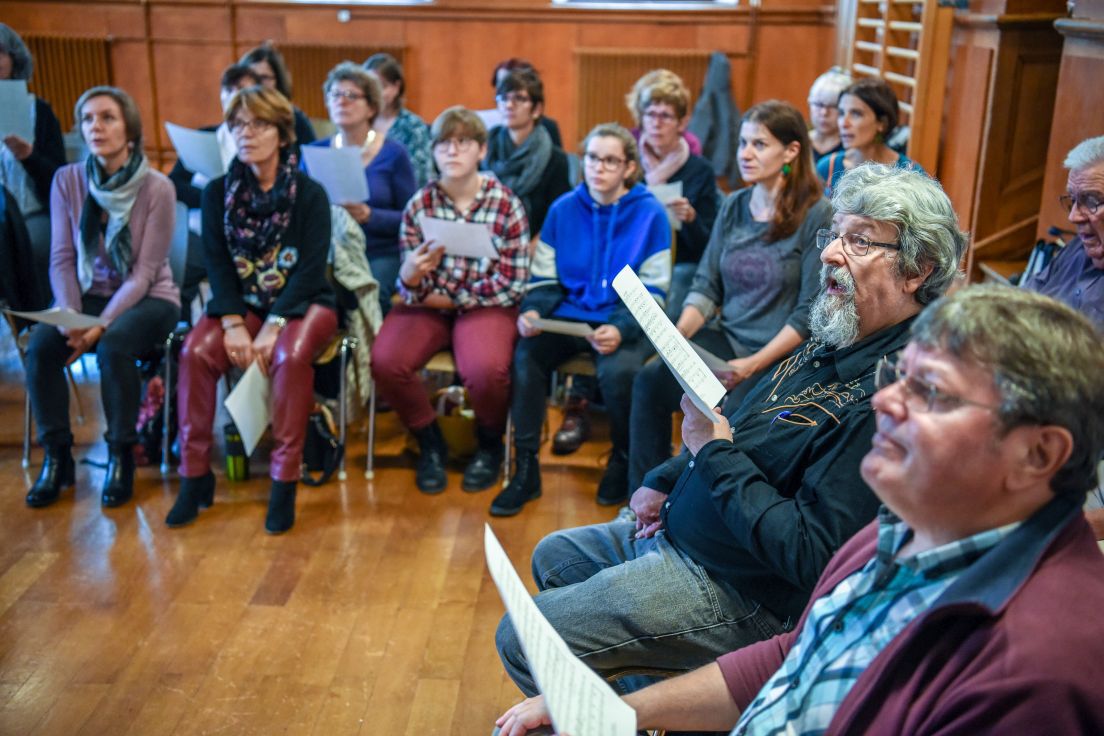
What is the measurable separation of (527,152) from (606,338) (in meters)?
1.44

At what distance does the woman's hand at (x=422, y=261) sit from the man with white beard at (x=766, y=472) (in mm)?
1878

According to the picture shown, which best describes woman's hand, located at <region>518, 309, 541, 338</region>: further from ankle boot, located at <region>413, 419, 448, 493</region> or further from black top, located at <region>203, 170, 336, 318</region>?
black top, located at <region>203, 170, 336, 318</region>

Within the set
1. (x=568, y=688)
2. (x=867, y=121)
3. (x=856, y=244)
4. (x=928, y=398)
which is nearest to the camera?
(x=928, y=398)

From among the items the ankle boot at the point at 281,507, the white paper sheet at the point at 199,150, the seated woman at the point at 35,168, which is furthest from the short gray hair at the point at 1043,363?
the white paper sheet at the point at 199,150

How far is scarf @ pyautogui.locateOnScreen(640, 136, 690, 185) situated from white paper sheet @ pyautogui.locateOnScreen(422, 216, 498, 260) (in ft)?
3.19

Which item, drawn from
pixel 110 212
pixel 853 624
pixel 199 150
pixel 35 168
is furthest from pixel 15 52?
pixel 853 624

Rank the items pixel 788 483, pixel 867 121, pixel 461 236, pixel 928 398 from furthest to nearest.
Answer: pixel 867 121 → pixel 461 236 → pixel 788 483 → pixel 928 398

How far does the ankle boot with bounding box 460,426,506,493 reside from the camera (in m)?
3.70

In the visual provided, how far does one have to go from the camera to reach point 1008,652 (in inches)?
41.4

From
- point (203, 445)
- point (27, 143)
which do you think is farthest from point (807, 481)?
point (27, 143)

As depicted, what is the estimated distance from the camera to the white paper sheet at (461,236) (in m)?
3.57

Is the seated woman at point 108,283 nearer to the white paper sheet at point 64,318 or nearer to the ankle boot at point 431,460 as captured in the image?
the white paper sheet at point 64,318

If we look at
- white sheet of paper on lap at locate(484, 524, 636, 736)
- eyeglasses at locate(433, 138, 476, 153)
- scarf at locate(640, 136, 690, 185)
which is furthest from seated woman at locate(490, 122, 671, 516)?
white sheet of paper on lap at locate(484, 524, 636, 736)

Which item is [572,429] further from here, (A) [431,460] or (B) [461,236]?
(B) [461,236]
